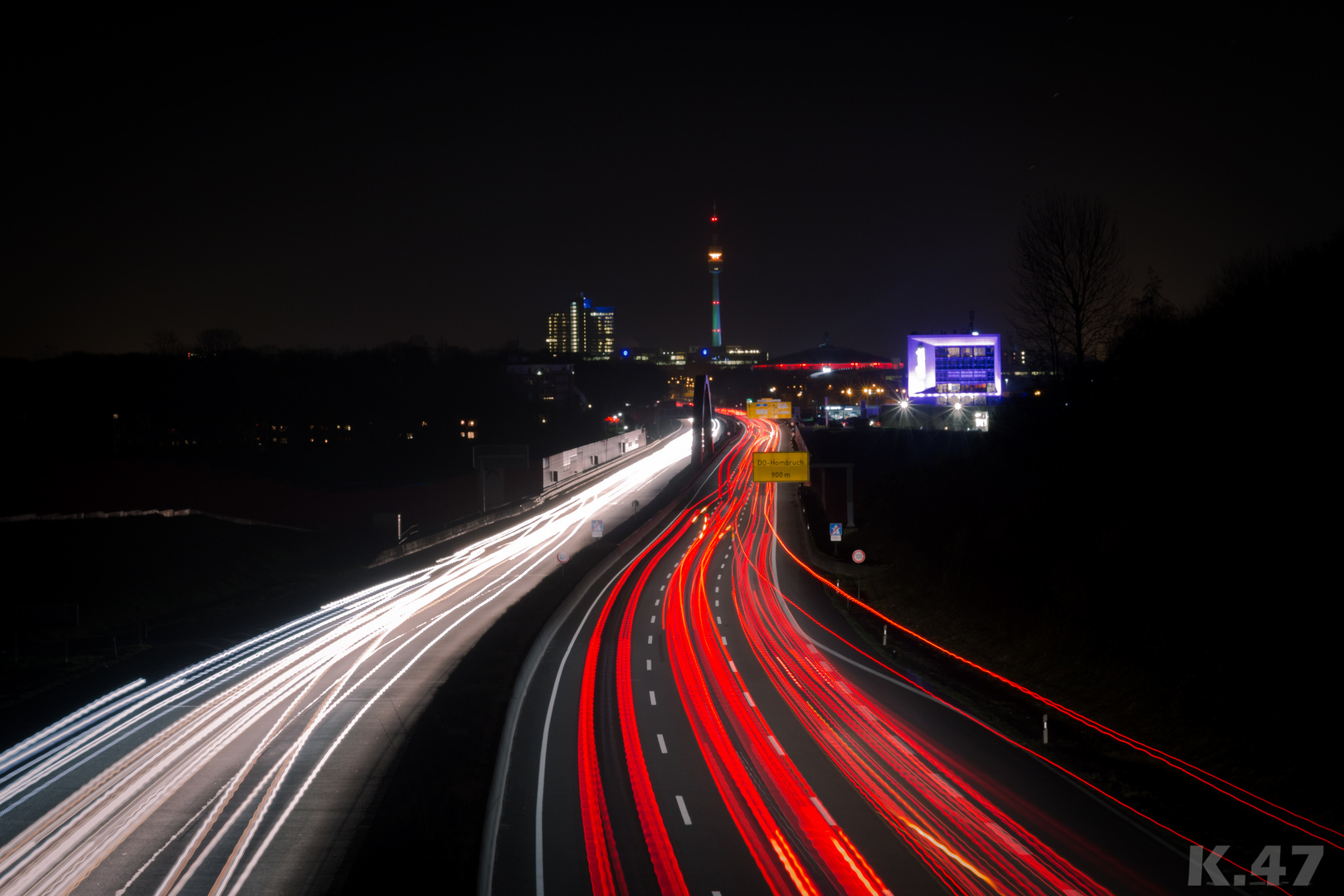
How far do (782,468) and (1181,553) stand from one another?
72.5ft

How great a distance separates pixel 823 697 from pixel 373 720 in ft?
33.2

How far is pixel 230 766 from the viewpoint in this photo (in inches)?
578

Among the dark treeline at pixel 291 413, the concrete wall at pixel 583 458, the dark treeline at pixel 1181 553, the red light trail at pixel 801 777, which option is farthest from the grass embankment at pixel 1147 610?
the dark treeline at pixel 291 413

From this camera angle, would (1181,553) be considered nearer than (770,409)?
Yes

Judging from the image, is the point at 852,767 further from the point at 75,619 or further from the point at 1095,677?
the point at 75,619

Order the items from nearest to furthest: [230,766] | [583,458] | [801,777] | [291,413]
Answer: [801,777]
[230,766]
[583,458]
[291,413]

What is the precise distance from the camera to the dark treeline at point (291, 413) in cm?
8306

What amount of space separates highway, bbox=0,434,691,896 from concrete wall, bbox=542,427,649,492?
109 feet

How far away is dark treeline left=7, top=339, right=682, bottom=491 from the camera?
83.1 meters

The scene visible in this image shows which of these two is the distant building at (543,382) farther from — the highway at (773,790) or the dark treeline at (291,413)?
the highway at (773,790)

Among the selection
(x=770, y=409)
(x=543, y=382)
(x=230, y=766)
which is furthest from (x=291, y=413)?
(x=230, y=766)

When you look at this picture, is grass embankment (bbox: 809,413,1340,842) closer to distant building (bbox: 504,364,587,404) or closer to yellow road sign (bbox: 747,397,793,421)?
yellow road sign (bbox: 747,397,793,421)

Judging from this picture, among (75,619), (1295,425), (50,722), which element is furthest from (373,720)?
(1295,425)

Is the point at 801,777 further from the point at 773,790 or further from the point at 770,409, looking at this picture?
the point at 770,409
